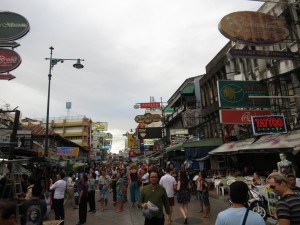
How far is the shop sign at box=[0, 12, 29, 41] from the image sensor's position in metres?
14.7

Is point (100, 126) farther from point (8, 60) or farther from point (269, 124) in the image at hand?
point (269, 124)

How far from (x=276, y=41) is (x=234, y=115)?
5112 millimetres

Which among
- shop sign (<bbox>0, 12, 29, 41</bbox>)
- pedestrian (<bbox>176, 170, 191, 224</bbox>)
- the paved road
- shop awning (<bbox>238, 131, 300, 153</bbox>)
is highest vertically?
shop sign (<bbox>0, 12, 29, 41</bbox>)

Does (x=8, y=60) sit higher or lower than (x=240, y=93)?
higher

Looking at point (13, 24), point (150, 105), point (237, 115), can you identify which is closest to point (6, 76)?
point (13, 24)

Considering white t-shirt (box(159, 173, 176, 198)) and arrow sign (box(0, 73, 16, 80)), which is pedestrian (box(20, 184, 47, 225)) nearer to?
white t-shirt (box(159, 173, 176, 198))

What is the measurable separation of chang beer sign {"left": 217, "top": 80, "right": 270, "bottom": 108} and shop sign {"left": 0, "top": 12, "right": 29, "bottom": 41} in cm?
1144

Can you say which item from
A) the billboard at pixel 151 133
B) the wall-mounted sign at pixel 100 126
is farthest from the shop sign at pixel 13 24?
the wall-mounted sign at pixel 100 126

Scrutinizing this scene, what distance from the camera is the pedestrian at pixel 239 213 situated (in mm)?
2689

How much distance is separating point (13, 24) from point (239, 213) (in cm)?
1596

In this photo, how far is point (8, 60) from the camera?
1409 cm

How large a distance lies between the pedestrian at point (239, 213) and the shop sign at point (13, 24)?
597 inches

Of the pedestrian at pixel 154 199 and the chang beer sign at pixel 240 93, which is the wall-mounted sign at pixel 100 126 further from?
the pedestrian at pixel 154 199

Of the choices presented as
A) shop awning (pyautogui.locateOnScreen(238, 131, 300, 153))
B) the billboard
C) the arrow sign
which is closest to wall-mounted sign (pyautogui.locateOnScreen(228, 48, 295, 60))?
shop awning (pyautogui.locateOnScreen(238, 131, 300, 153))
